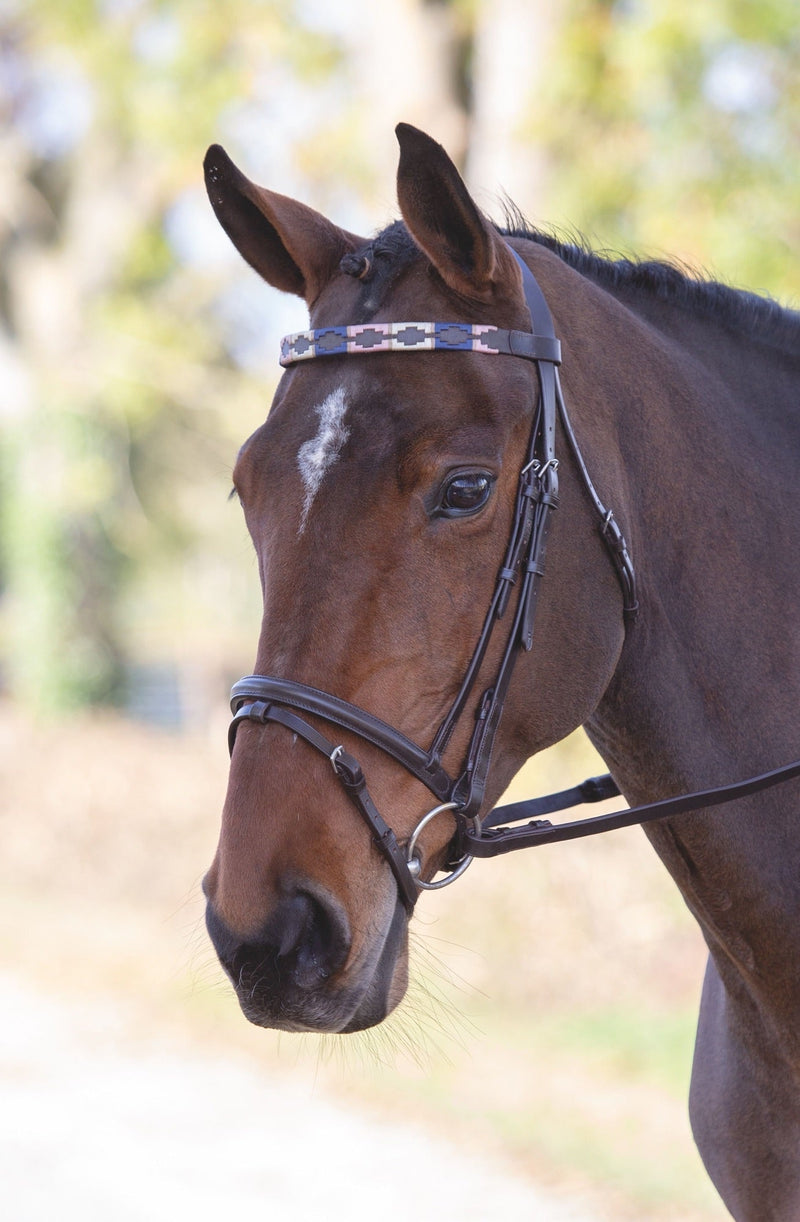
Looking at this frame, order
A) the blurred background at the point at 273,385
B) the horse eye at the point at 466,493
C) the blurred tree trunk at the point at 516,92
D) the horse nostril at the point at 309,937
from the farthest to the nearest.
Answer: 1. the blurred tree trunk at the point at 516,92
2. the blurred background at the point at 273,385
3. the horse eye at the point at 466,493
4. the horse nostril at the point at 309,937

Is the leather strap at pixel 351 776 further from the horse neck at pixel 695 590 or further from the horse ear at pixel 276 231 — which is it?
the horse ear at pixel 276 231

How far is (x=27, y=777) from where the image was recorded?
13492mm

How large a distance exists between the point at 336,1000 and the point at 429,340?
114 centimetres

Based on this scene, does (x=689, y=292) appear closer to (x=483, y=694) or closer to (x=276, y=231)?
(x=276, y=231)

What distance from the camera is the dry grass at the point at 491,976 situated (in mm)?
5445

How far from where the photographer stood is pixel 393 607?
2.02 meters

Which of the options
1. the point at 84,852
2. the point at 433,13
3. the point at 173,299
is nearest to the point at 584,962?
the point at 84,852

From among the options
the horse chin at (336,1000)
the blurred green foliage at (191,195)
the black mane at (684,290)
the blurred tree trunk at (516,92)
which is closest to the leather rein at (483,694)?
the horse chin at (336,1000)

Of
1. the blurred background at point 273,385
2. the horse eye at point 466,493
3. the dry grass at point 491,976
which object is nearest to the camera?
the horse eye at point 466,493

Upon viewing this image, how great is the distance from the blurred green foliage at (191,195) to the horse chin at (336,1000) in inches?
100

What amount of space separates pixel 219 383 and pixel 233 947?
11.9 m

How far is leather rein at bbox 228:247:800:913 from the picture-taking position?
1974 millimetres

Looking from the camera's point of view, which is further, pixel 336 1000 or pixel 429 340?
pixel 429 340

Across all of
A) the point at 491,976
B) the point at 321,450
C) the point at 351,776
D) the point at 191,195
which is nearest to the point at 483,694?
the point at 351,776
